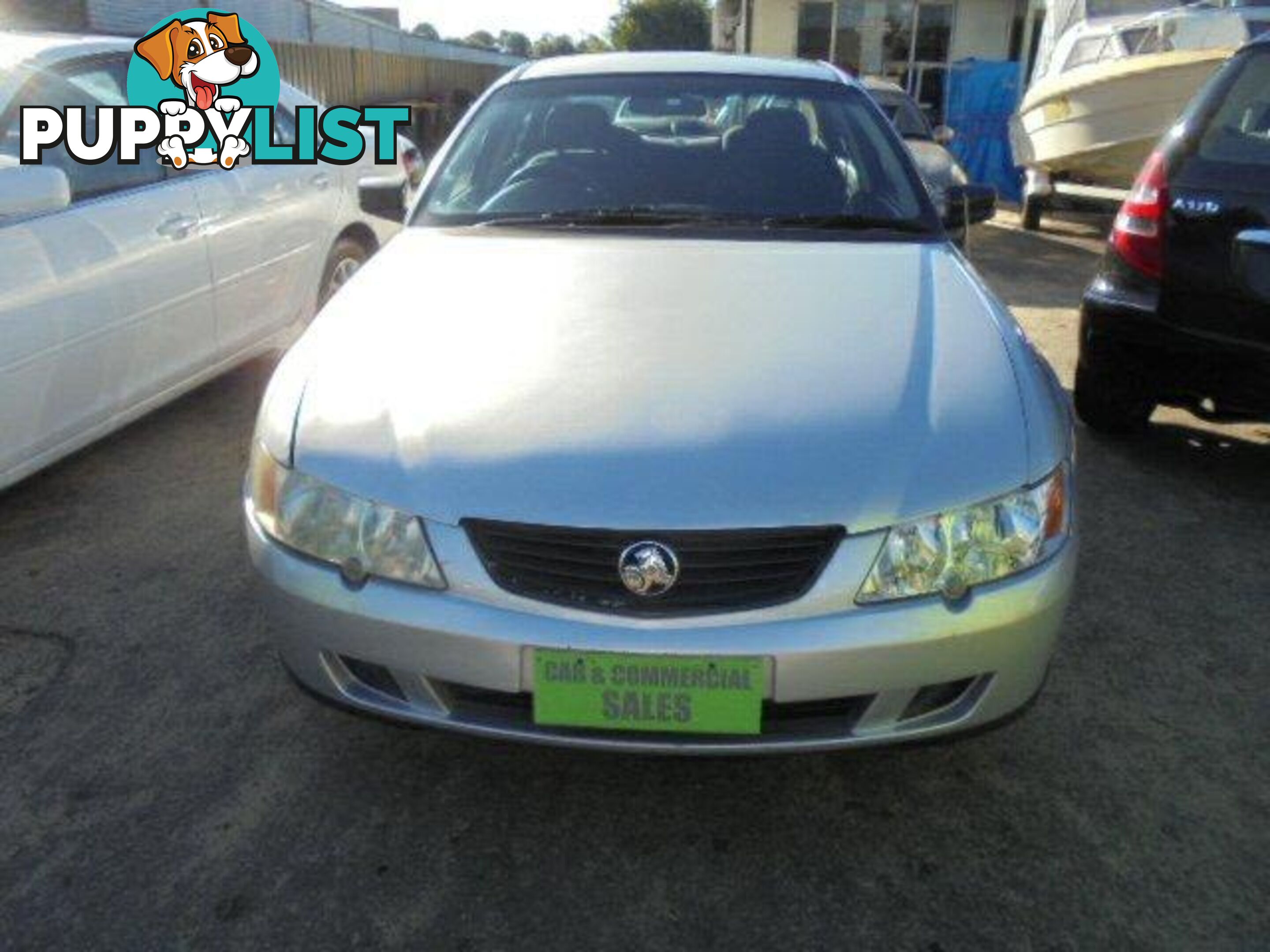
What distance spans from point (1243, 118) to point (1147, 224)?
0.44m

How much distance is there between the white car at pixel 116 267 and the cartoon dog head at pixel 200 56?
35cm

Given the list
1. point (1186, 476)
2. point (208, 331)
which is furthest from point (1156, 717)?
point (208, 331)

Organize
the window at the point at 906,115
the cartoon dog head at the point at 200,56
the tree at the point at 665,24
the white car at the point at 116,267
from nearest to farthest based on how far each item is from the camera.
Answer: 1. the white car at the point at 116,267
2. the cartoon dog head at the point at 200,56
3. the window at the point at 906,115
4. the tree at the point at 665,24

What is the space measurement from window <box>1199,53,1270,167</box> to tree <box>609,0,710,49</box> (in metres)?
47.1

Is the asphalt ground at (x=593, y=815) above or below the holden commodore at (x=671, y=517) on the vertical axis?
below

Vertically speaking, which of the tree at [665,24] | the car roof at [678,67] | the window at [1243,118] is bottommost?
the window at [1243,118]

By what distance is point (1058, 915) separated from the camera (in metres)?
2.03

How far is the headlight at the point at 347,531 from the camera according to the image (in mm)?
1995

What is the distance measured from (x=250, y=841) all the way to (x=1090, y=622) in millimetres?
2198

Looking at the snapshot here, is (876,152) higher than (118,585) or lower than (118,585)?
higher

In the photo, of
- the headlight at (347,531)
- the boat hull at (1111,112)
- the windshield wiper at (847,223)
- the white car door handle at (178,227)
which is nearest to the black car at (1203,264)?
the windshield wiper at (847,223)

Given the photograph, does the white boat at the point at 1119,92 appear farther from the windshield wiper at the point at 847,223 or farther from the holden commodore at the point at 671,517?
the holden commodore at the point at 671,517

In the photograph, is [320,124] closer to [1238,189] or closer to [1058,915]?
[1238,189]

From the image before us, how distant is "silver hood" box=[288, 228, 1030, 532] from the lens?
196 centimetres
